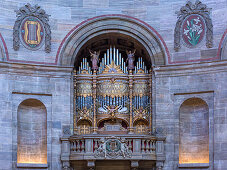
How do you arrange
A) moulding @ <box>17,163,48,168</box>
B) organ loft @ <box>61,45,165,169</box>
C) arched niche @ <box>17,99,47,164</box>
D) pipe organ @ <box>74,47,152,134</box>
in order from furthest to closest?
pipe organ @ <box>74,47,152,134</box> < organ loft @ <box>61,45,165,169</box> < arched niche @ <box>17,99,47,164</box> < moulding @ <box>17,163,48,168</box>

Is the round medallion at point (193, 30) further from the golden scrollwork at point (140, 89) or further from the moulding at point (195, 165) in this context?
the moulding at point (195, 165)

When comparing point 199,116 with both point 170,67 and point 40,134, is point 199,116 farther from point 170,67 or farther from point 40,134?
point 40,134

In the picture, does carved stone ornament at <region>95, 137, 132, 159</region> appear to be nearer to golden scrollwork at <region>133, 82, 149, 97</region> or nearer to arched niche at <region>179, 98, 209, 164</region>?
arched niche at <region>179, 98, 209, 164</region>

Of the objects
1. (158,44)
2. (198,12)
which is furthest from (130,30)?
(198,12)

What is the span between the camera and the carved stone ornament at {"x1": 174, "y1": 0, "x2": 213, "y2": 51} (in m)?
28.5

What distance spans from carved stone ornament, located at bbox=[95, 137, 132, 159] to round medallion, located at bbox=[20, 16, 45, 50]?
20.1 feet

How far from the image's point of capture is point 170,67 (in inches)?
1130

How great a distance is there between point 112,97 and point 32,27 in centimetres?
566

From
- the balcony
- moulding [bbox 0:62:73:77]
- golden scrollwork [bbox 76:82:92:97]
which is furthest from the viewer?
golden scrollwork [bbox 76:82:92:97]

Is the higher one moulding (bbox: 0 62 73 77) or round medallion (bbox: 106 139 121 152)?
moulding (bbox: 0 62 73 77)

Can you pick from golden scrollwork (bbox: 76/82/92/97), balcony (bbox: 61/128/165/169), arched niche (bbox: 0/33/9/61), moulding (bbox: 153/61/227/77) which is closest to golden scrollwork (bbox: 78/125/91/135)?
balcony (bbox: 61/128/165/169)

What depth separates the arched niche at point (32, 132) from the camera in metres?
28.4

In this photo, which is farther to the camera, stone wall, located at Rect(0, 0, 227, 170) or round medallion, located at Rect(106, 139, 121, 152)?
round medallion, located at Rect(106, 139, 121, 152)

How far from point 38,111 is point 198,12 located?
972 centimetres
